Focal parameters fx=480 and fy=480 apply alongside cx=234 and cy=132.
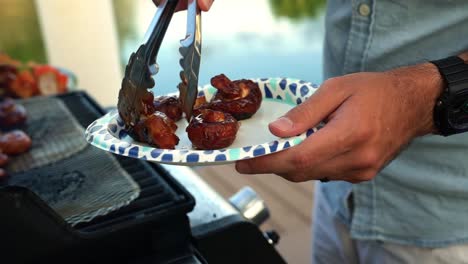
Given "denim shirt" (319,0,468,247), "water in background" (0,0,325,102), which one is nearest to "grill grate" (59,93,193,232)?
"denim shirt" (319,0,468,247)

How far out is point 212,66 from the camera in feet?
12.3

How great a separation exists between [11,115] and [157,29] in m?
0.87

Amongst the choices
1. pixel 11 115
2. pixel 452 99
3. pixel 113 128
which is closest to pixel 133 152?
pixel 113 128

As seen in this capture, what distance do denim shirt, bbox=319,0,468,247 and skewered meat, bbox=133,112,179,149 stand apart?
47cm

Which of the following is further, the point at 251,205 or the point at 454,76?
the point at 251,205

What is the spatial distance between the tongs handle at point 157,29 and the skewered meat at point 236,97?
14 centimetres

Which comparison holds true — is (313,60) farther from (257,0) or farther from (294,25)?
(257,0)

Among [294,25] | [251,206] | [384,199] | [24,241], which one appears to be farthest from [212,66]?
[24,241]

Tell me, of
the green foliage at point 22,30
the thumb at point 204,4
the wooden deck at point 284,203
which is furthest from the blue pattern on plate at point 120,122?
the green foliage at point 22,30

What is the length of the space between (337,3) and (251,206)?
0.55 meters

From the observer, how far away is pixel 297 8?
3.50 metres

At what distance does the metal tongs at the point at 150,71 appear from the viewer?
28.2 inches

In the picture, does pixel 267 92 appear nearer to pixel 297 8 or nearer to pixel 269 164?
pixel 269 164

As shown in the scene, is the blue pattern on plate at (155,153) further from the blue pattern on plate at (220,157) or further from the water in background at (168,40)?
the water in background at (168,40)
